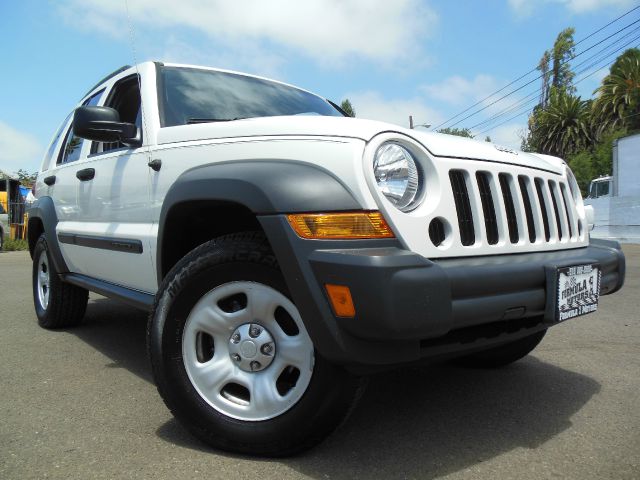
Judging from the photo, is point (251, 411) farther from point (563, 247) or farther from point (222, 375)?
point (563, 247)

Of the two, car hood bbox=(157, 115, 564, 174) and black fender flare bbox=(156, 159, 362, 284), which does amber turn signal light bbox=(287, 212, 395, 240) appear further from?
car hood bbox=(157, 115, 564, 174)

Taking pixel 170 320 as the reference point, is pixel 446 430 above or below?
below

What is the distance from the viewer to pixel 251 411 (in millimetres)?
2059

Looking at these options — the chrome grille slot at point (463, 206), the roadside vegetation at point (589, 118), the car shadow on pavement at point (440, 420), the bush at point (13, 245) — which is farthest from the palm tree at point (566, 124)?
the chrome grille slot at point (463, 206)

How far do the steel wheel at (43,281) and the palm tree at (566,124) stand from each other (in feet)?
139

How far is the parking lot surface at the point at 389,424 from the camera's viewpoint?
6.45 ft

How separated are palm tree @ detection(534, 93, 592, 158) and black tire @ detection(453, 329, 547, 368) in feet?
138

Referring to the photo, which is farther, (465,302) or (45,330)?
(45,330)

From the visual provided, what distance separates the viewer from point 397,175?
1.96 m

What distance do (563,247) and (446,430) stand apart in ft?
3.36

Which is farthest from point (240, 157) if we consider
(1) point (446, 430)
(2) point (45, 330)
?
(2) point (45, 330)

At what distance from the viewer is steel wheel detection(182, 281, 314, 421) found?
6.58ft

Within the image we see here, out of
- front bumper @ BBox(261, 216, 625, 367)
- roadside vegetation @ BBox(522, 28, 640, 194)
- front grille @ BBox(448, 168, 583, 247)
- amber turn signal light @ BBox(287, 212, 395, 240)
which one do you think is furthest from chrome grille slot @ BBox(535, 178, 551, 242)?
roadside vegetation @ BBox(522, 28, 640, 194)

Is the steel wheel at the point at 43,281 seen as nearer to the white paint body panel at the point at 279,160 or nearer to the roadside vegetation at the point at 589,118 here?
the white paint body panel at the point at 279,160
